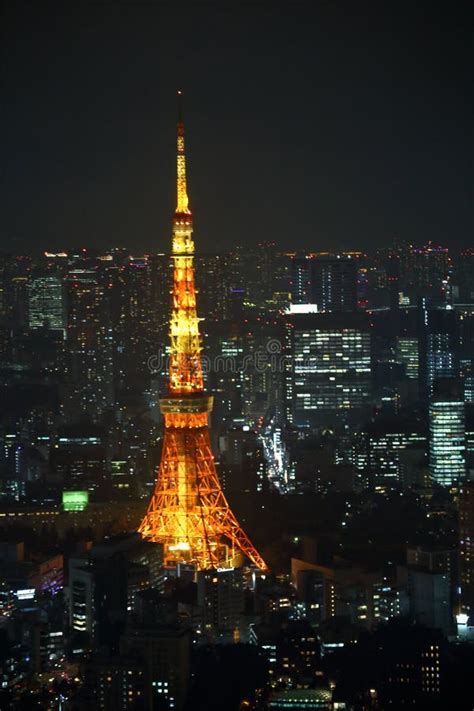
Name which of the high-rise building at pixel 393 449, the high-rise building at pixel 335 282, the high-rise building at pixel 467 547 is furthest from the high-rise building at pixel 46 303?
the high-rise building at pixel 467 547

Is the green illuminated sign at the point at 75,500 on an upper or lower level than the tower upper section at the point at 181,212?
lower

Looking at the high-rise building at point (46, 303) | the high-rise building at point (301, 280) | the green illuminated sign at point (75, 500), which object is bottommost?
the green illuminated sign at point (75, 500)

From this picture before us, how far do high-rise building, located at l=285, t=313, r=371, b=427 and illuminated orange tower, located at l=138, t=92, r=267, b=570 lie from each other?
2.27m

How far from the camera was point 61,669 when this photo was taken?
8.87 m

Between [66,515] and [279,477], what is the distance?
1672 millimetres

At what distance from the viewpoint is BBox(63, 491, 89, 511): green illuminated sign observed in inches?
475

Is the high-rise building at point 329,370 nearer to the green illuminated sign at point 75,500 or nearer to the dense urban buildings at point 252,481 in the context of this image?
the dense urban buildings at point 252,481

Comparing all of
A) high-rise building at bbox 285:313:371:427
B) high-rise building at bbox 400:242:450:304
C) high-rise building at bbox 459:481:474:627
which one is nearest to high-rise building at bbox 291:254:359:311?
high-rise building at bbox 285:313:371:427

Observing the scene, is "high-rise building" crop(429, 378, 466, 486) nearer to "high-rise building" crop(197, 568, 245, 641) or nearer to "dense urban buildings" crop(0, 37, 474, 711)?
"dense urban buildings" crop(0, 37, 474, 711)

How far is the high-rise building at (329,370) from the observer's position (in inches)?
539

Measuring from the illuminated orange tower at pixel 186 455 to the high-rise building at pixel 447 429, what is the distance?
2.29 m

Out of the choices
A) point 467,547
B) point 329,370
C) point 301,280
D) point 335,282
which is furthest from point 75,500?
point 467,547

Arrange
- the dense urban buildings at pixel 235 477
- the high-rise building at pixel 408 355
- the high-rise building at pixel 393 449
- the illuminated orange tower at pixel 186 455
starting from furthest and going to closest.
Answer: the high-rise building at pixel 408 355 < the high-rise building at pixel 393 449 < the illuminated orange tower at pixel 186 455 < the dense urban buildings at pixel 235 477

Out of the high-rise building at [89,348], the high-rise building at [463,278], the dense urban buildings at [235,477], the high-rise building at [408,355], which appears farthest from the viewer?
the high-rise building at [408,355]
